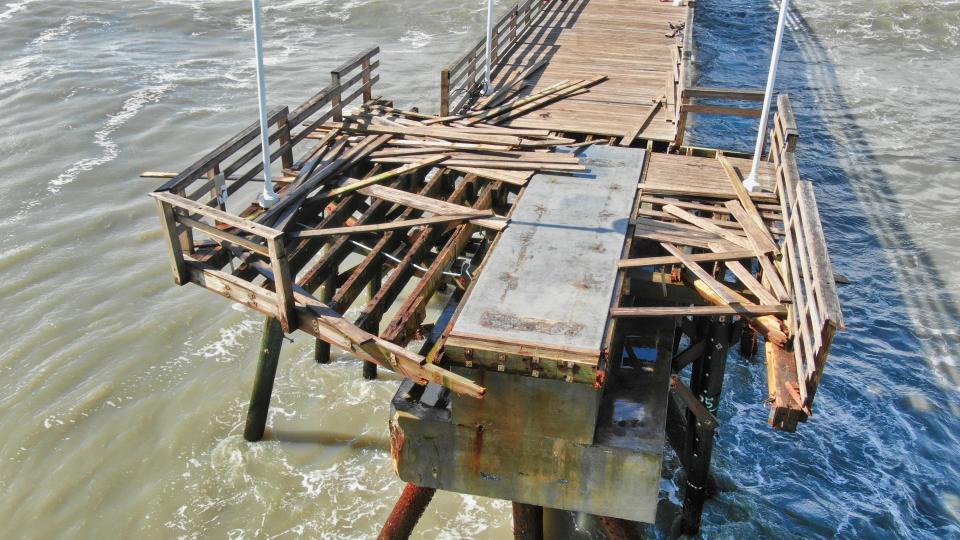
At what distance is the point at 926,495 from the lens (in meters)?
12.5

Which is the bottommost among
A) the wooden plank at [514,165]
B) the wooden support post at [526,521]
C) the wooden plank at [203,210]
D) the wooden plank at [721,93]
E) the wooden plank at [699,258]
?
the wooden support post at [526,521]

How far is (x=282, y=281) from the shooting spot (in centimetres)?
839

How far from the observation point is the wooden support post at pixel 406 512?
30.8 feet

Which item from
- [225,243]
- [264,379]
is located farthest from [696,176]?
[264,379]

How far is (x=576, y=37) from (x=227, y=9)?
23.3 metres

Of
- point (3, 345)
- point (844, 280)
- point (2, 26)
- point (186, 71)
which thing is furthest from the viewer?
point (2, 26)

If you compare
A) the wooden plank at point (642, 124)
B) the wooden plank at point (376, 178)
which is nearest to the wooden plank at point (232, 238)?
the wooden plank at point (376, 178)

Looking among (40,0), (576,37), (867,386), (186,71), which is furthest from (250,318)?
(40,0)

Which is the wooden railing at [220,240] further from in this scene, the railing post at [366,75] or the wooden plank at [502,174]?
the railing post at [366,75]

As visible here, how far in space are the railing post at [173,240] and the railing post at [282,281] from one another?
61.1 inches

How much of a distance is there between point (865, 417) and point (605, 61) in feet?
30.7

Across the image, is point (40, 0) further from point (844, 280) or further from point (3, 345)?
point (844, 280)

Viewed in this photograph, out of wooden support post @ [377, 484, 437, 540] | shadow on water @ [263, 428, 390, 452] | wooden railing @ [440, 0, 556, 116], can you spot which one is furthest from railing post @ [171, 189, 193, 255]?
wooden railing @ [440, 0, 556, 116]

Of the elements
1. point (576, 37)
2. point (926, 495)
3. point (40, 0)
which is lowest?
point (926, 495)
